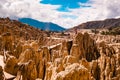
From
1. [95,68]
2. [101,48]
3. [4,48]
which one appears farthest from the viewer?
[4,48]

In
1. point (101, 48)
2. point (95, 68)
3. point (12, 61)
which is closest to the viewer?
point (95, 68)

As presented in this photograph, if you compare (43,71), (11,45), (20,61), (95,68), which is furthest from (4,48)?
(95,68)

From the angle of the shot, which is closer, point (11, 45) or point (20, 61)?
point (20, 61)

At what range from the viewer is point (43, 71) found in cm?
5134

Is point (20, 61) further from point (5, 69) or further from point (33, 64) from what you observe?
point (33, 64)

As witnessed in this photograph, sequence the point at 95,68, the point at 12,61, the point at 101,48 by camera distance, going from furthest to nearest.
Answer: the point at 101,48 < the point at 12,61 < the point at 95,68

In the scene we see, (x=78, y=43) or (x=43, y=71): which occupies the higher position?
(x=78, y=43)

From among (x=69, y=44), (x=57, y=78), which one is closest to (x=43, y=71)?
(x=69, y=44)

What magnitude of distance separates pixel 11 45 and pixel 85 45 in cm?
2794

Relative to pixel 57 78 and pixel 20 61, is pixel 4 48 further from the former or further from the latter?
pixel 57 78

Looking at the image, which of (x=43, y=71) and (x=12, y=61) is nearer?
(x=43, y=71)

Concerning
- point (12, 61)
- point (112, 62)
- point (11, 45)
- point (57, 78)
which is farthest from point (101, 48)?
point (57, 78)

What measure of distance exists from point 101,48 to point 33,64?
16.6 m

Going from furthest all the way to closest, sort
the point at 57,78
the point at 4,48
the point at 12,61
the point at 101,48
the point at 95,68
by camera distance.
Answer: the point at 4,48 → the point at 101,48 → the point at 12,61 → the point at 95,68 → the point at 57,78
